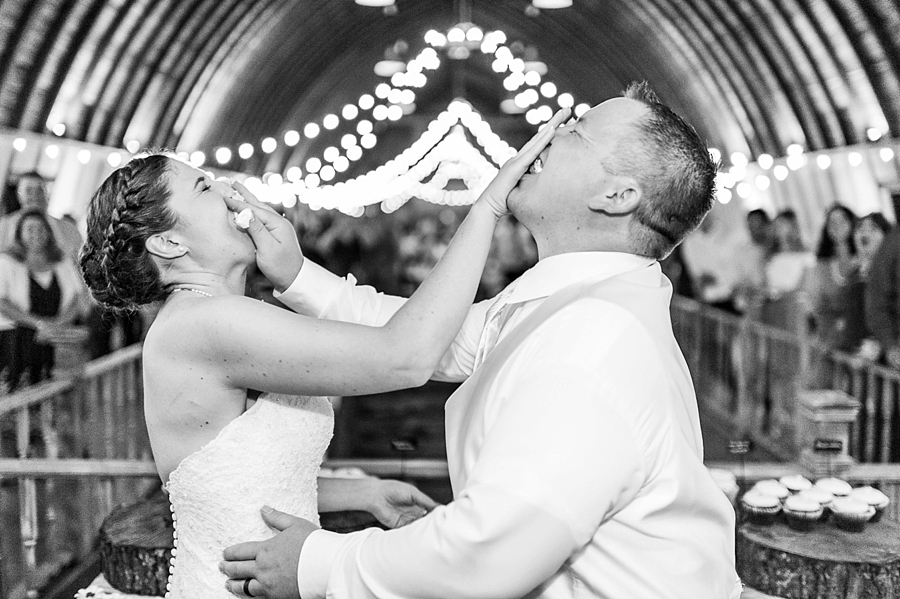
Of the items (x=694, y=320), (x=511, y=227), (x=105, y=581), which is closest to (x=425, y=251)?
(x=511, y=227)

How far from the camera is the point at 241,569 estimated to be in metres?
2.11

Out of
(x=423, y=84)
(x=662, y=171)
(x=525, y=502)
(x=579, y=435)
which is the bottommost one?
(x=525, y=502)

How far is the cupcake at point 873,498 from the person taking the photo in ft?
11.1

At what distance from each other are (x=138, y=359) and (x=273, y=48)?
771cm

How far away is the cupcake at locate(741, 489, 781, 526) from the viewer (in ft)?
11.1

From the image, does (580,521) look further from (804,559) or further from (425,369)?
(804,559)

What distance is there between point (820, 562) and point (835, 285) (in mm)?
4562

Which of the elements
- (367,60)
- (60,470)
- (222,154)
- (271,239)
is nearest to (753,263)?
(222,154)

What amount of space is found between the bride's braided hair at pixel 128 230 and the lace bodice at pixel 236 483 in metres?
0.40

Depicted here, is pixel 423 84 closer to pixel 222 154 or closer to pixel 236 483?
pixel 222 154

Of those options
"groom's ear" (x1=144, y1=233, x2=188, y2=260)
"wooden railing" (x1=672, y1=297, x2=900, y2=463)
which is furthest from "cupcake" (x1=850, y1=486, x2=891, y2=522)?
"wooden railing" (x1=672, y1=297, x2=900, y2=463)

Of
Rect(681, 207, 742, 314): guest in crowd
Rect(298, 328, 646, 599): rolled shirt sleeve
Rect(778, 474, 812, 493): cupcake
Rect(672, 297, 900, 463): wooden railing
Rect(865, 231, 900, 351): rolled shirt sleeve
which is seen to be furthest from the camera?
Rect(681, 207, 742, 314): guest in crowd

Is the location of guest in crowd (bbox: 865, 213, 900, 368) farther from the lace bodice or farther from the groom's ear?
the groom's ear

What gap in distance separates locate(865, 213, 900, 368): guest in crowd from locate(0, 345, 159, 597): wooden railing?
4.65 meters
